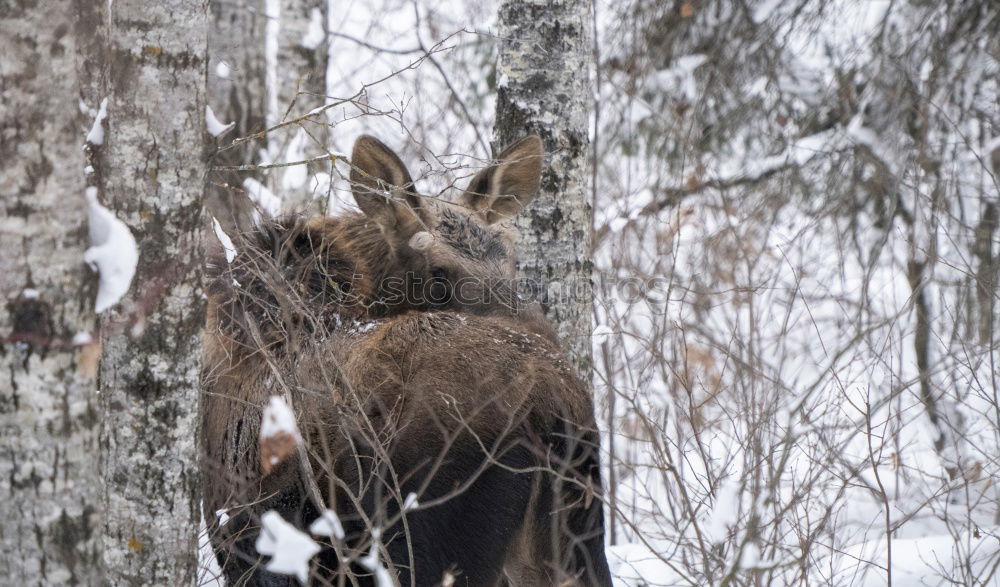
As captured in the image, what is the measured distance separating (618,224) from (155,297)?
195 inches

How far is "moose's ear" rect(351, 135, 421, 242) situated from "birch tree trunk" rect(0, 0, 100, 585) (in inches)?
93.5

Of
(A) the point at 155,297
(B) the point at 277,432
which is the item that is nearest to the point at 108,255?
→ (B) the point at 277,432

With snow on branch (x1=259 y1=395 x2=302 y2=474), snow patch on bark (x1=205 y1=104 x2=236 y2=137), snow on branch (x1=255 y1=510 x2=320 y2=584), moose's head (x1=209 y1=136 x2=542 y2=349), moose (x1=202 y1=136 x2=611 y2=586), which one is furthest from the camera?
moose's head (x1=209 y1=136 x2=542 y2=349)

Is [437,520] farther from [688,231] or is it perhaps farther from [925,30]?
[688,231]

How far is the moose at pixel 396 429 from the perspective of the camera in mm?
3613

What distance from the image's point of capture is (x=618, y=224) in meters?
7.54

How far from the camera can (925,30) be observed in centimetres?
782

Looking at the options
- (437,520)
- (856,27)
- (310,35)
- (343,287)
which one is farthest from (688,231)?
(437,520)

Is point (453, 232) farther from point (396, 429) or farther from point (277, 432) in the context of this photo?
point (277, 432)

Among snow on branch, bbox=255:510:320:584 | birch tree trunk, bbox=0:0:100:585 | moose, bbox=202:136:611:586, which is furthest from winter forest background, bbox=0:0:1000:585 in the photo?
snow on branch, bbox=255:510:320:584

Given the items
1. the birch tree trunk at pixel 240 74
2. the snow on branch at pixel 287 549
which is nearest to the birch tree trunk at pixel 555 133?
the snow on branch at pixel 287 549

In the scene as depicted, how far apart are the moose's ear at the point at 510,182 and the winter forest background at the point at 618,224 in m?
0.20

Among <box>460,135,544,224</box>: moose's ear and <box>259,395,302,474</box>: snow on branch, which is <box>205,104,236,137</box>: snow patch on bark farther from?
<box>460,135,544,224</box>: moose's ear

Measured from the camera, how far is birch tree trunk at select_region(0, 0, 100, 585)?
222cm
